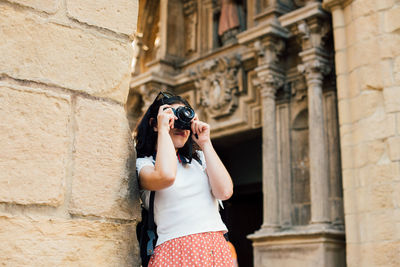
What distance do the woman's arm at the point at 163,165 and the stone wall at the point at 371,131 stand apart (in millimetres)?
3689

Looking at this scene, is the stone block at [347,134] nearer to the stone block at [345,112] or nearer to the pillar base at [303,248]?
the stone block at [345,112]

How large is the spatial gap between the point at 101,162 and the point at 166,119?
275 mm

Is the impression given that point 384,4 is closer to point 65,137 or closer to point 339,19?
point 339,19

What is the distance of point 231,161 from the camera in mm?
10734

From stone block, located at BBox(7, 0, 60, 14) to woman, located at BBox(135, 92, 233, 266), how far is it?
19.7 inches

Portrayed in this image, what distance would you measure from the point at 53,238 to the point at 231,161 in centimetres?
925

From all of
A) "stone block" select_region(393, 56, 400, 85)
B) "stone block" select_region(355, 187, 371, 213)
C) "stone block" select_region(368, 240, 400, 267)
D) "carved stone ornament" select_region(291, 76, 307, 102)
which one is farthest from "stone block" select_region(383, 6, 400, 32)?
"carved stone ornament" select_region(291, 76, 307, 102)

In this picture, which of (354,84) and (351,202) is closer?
(351,202)

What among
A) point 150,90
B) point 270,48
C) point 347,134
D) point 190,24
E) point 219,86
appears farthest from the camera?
point 190,24

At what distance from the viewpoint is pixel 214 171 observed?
74.7 inches

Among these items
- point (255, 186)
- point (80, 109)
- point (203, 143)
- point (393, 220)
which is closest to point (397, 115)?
point (393, 220)

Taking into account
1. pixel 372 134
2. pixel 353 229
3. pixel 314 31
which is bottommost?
pixel 353 229

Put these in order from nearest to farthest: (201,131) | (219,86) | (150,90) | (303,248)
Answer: (201,131), (303,248), (219,86), (150,90)

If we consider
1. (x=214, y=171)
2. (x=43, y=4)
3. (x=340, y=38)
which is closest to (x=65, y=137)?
(x=43, y=4)
